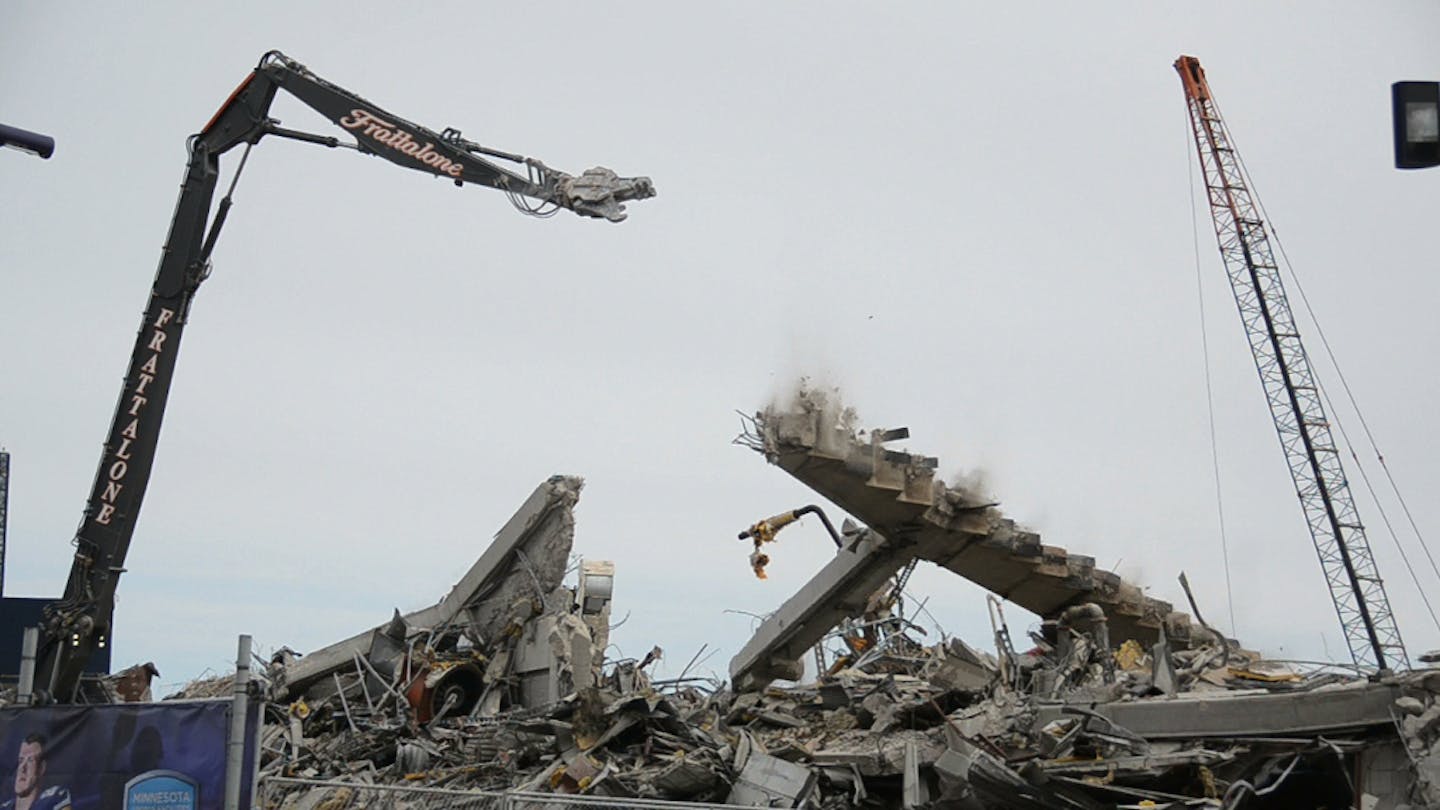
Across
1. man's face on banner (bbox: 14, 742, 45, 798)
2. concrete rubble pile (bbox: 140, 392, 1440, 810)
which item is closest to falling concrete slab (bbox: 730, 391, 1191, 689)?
concrete rubble pile (bbox: 140, 392, 1440, 810)

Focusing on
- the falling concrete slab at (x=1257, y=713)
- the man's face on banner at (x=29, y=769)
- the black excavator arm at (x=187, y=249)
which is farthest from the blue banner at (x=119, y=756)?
the falling concrete slab at (x=1257, y=713)

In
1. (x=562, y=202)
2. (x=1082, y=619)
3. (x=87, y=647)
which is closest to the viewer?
(x=87, y=647)

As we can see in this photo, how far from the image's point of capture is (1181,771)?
13.2 m

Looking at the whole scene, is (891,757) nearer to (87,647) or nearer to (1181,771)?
(1181,771)

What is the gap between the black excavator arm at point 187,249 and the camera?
16203 mm

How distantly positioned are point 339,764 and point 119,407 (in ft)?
18.7

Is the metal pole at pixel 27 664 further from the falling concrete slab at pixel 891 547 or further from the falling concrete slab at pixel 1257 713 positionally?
the falling concrete slab at pixel 891 547

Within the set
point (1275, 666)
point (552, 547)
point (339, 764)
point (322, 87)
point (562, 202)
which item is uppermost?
point (322, 87)

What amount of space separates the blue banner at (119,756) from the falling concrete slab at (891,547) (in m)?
11.8

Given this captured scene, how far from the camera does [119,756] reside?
9.52 metres

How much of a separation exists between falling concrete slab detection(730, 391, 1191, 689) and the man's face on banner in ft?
39.8

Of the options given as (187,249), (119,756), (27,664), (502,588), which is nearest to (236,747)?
(119,756)

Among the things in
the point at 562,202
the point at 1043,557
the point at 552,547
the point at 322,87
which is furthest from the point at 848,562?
the point at 322,87

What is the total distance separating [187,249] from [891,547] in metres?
11.5
